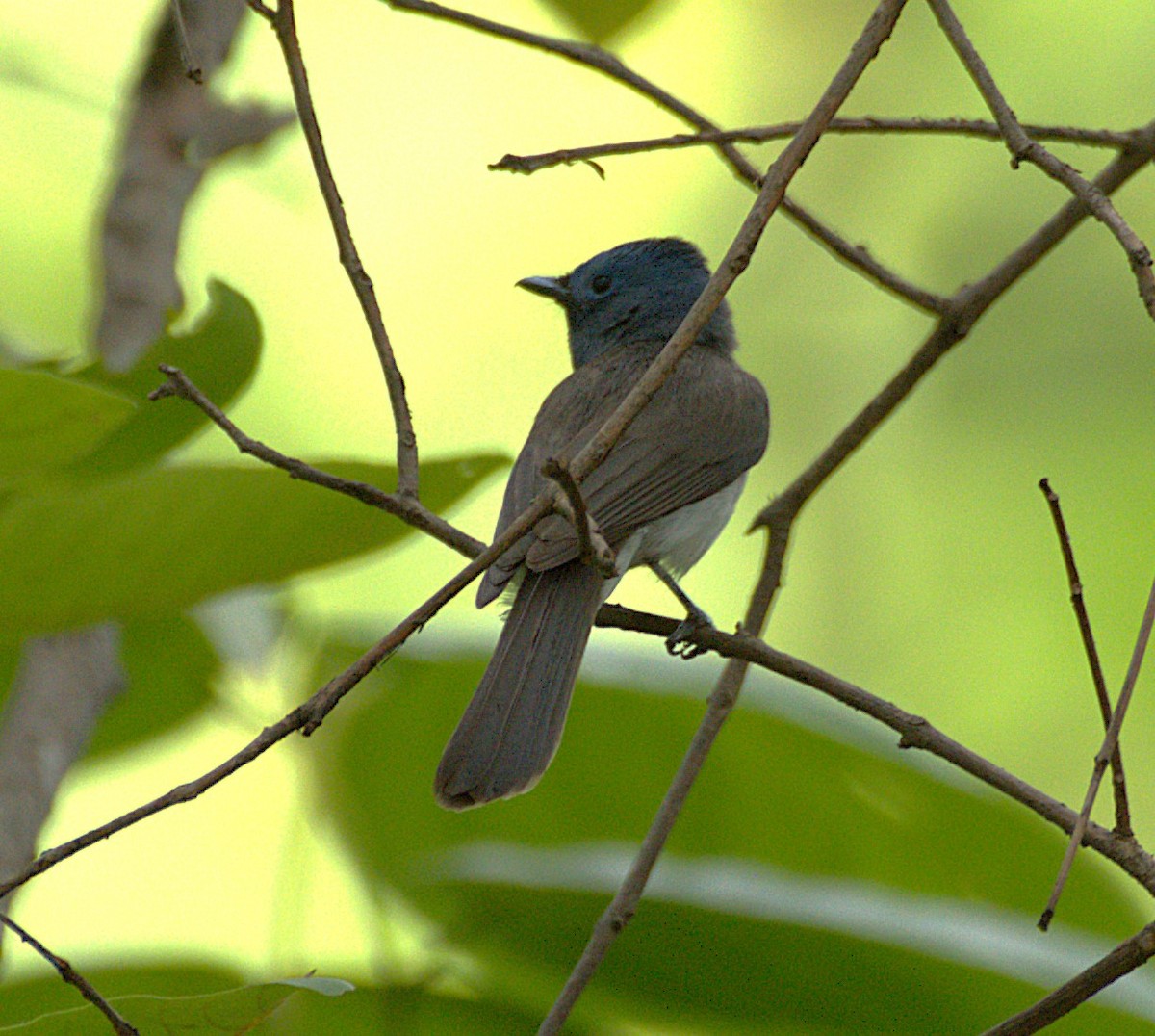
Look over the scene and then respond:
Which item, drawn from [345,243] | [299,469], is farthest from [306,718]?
[345,243]

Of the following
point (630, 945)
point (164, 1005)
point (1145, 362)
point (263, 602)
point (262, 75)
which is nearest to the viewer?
point (164, 1005)

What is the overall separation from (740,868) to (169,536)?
3.34ft

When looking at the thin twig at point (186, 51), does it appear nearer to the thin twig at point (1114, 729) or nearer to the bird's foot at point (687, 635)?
the bird's foot at point (687, 635)

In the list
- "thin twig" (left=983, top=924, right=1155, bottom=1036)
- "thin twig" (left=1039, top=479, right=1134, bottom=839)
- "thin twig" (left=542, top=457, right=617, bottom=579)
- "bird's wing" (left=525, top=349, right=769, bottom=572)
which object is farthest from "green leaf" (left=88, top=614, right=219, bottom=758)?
"thin twig" (left=983, top=924, right=1155, bottom=1036)

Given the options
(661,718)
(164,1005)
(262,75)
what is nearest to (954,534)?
(262,75)

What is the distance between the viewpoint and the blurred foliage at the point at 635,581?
2.21 metres

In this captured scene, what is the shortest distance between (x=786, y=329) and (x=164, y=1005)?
5065 millimetres

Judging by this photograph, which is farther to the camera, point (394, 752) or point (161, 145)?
point (161, 145)

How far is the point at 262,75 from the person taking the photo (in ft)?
15.9

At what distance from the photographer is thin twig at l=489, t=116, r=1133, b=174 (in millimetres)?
2133

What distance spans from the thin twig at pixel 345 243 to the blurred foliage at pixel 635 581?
0.28ft

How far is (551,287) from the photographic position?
3.91 m

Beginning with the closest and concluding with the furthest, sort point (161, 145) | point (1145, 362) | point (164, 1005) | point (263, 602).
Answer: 1. point (164, 1005)
2. point (263, 602)
3. point (161, 145)
4. point (1145, 362)

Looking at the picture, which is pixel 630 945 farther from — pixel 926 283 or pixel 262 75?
pixel 926 283
